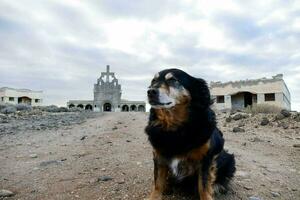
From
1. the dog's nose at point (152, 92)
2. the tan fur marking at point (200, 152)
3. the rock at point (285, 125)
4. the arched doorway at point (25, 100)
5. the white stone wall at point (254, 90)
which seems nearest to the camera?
the tan fur marking at point (200, 152)

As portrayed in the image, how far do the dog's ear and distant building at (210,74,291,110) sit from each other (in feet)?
114

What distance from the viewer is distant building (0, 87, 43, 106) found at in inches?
2739

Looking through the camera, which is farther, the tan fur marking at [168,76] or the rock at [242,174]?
the rock at [242,174]

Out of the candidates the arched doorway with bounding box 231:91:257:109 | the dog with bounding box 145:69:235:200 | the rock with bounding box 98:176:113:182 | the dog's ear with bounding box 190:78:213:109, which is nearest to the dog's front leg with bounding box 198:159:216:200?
the dog with bounding box 145:69:235:200

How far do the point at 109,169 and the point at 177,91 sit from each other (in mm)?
2128

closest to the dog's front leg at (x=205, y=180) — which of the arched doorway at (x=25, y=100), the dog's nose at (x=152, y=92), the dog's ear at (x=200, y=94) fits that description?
the dog's ear at (x=200, y=94)

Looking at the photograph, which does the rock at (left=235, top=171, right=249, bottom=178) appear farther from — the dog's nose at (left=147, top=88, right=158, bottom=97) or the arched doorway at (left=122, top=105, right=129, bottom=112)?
the arched doorway at (left=122, top=105, right=129, bottom=112)

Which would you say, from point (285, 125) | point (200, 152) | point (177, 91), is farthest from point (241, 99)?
point (200, 152)

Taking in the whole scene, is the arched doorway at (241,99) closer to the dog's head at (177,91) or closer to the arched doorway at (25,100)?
the dog's head at (177,91)

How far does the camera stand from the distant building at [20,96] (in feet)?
228

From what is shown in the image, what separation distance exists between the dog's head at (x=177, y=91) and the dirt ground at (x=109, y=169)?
113 centimetres

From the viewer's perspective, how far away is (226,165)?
3.96 meters

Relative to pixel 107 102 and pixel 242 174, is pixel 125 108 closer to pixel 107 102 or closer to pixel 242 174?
pixel 107 102

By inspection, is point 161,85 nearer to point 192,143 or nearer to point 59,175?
point 192,143
